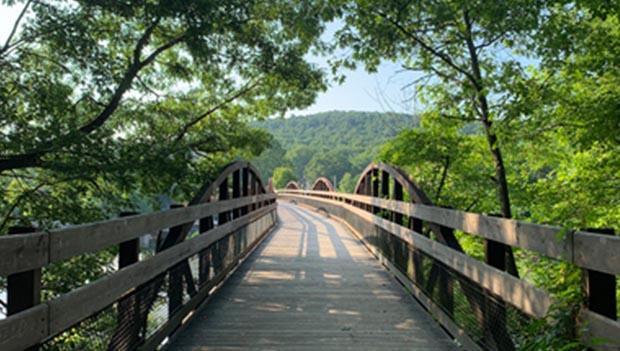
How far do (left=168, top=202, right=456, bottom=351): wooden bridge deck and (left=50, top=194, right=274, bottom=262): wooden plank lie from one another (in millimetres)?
909

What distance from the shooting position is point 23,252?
1800mm

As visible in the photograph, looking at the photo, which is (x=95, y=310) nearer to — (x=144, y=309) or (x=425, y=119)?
(x=144, y=309)

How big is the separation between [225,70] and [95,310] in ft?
25.8

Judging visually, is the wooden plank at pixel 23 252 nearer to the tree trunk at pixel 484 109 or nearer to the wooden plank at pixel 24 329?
the wooden plank at pixel 24 329

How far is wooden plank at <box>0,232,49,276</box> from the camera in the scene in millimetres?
1695

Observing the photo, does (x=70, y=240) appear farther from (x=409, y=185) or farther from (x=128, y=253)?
(x=409, y=185)

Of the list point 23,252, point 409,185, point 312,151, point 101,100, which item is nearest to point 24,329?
point 23,252

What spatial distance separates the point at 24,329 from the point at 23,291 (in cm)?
17

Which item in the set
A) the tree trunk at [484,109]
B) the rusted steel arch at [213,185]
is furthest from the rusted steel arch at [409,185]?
the rusted steel arch at [213,185]

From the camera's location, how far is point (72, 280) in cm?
577

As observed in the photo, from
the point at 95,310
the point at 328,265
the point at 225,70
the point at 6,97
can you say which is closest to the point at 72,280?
the point at 6,97

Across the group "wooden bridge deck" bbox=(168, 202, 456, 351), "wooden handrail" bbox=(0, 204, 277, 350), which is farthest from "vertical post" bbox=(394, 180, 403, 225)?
"wooden handrail" bbox=(0, 204, 277, 350)

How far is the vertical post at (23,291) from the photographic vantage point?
1819 millimetres

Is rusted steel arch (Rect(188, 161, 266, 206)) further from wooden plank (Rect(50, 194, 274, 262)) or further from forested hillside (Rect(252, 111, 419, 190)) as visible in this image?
forested hillside (Rect(252, 111, 419, 190))
